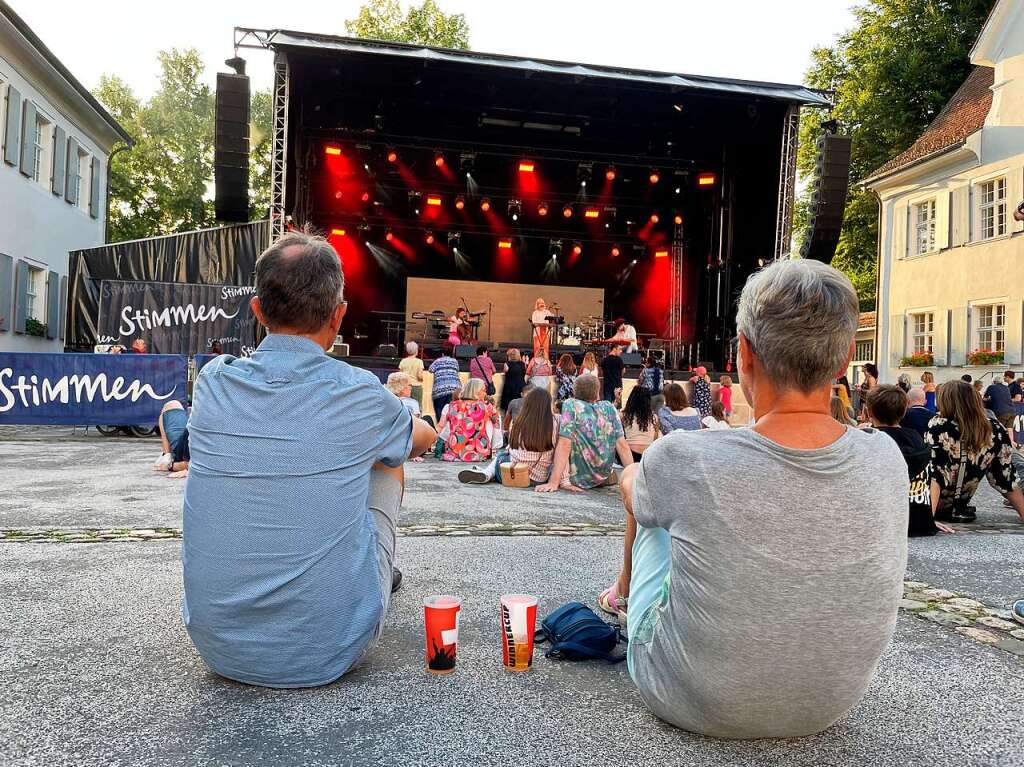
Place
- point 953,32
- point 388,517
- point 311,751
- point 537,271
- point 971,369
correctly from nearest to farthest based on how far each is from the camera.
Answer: point 311,751 → point 388,517 → point 971,369 → point 537,271 → point 953,32

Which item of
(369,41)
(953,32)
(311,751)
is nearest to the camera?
(311,751)

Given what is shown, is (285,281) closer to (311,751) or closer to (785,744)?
(311,751)

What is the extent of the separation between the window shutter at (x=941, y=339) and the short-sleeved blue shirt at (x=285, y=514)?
18.9 meters

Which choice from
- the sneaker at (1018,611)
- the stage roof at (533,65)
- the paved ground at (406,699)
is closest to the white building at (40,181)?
the stage roof at (533,65)

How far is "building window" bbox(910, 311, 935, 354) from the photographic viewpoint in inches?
742

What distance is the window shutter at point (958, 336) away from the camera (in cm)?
1730

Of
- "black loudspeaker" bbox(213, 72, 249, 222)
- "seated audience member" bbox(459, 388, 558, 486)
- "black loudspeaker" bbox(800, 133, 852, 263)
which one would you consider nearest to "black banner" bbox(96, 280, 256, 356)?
"black loudspeaker" bbox(213, 72, 249, 222)

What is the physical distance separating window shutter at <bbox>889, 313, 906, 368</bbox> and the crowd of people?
1942 cm

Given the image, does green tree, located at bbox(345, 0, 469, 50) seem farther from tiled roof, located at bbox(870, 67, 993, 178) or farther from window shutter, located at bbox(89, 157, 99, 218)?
tiled roof, located at bbox(870, 67, 993, 178)

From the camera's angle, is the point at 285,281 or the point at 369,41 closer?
the point at 285,281

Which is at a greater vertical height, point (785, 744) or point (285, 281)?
point (285, 281)

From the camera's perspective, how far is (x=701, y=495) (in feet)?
5.63

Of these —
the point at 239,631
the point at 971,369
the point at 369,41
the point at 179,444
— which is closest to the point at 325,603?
the point at 239,631

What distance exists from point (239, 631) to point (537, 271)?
1936cm
